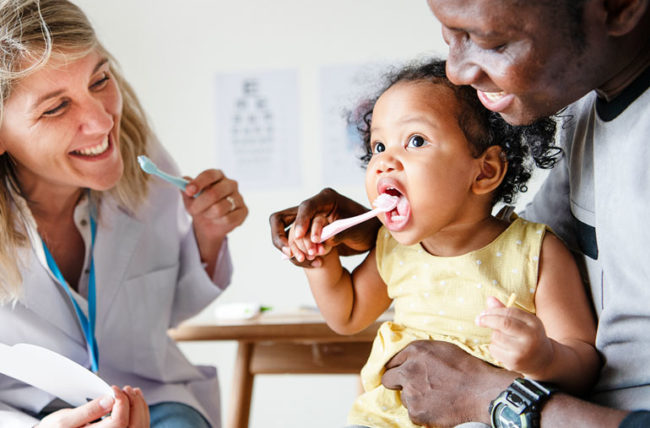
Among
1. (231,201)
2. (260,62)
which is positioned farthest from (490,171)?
(260,62)

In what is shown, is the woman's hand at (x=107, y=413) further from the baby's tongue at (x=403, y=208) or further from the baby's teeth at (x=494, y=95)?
the baby's teeth at (x=494, y=95)

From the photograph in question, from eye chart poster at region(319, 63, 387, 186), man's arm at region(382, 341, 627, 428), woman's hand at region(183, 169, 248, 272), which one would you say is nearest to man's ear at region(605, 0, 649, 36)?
man's arm at region(382, 341, 627, 428)

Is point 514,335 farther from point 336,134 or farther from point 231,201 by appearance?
point 336,134

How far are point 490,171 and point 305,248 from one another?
0.32 meters

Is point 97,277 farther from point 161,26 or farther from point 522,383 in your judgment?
point 161,26

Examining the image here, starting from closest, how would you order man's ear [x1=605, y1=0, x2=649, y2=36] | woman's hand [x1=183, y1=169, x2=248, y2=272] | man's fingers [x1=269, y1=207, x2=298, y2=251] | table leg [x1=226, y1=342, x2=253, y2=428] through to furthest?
man's ear [x1=605, y1=0, x2=649, y2=36] → man's fingers [x1=269, y1=207, x2=298, y2=251] → woman's hand [x1=183, y1=169, x2=248, y2=272] → table leg [x1=226, y1=342, x2=253, y2=428]

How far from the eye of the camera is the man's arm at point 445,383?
39.4 inches

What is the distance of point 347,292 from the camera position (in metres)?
1.19

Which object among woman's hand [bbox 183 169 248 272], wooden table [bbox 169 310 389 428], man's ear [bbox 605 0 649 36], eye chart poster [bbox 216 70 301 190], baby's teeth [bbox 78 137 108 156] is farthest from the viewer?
eye chart poster [bbox 216 70 301 190]

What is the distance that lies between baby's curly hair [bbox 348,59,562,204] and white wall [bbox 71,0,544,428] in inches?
82.2

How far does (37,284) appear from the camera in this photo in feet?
4.59

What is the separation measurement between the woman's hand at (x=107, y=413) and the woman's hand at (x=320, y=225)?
0.37 meters

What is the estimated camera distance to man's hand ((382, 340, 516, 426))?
1.00 meters

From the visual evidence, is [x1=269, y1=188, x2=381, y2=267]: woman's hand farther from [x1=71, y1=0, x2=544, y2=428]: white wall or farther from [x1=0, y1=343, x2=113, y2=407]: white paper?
[x1=71, y1=0, x2=544, y2=428]: white wall
